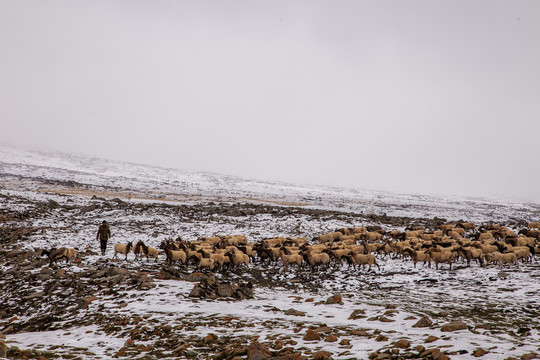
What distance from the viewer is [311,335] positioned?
29.4ft

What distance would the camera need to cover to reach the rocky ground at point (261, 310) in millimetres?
8203

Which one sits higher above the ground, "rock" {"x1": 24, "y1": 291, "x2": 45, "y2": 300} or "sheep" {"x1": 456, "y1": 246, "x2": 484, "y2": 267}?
"sheep" {"x1": 456, "y1": 246, "x2": 484, "y2": 267}

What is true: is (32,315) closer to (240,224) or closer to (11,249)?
(11,249)

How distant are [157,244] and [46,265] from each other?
7937mm

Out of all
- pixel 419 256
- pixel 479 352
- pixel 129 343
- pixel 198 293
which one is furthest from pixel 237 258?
pixel 479 352

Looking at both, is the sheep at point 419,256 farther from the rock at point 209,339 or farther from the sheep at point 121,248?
the sheep at point 121,248

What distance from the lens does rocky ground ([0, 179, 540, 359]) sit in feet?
26.9

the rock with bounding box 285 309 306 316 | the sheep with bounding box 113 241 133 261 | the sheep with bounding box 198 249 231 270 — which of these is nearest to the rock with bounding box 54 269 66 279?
the sheep with bounding box 113 241 133 261

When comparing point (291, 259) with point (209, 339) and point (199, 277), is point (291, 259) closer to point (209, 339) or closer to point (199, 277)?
point (199, 277)

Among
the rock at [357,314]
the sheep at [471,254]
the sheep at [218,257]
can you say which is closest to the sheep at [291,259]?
the sheep at [218,257]

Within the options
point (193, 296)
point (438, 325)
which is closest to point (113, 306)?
point (193, 296)

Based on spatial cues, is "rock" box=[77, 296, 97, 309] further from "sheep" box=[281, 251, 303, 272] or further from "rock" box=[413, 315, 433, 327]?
"rock" box=[413, 315, 433, 327]

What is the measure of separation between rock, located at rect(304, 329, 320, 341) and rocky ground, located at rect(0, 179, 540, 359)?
3cm

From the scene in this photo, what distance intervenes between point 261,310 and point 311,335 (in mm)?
3290
